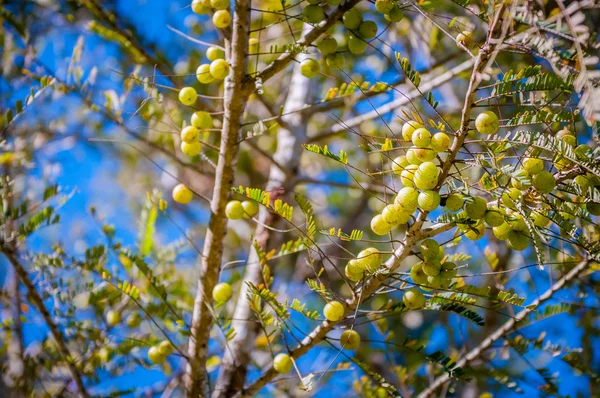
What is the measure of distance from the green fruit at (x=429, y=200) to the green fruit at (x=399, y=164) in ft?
0.31

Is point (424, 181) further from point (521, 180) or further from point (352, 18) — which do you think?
point (352, 18)

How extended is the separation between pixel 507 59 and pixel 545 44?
1968mm

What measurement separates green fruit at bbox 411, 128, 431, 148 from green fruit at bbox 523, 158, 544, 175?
0.16 metres

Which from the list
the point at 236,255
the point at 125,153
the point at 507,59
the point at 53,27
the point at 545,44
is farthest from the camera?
the point at 125,153

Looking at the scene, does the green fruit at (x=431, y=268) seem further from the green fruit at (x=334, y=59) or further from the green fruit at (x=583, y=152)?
the green fruit at (x=334, y=59)

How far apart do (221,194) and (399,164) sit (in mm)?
512

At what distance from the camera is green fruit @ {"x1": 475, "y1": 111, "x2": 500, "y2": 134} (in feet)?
2.58

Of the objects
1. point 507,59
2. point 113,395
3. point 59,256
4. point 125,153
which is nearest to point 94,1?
point 59,256

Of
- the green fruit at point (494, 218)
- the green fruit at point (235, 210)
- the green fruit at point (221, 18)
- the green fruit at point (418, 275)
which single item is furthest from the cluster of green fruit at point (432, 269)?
the green fruit at point (221, 18)

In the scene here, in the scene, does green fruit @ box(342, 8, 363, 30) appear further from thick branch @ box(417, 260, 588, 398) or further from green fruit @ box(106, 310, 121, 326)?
green fruit @ box(106, 310, 121, 326)

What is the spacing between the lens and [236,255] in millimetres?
3404

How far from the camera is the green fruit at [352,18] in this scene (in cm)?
110

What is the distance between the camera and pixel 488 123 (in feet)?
2.58

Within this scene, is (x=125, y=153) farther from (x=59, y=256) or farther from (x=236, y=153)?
(x=236, y=153)
